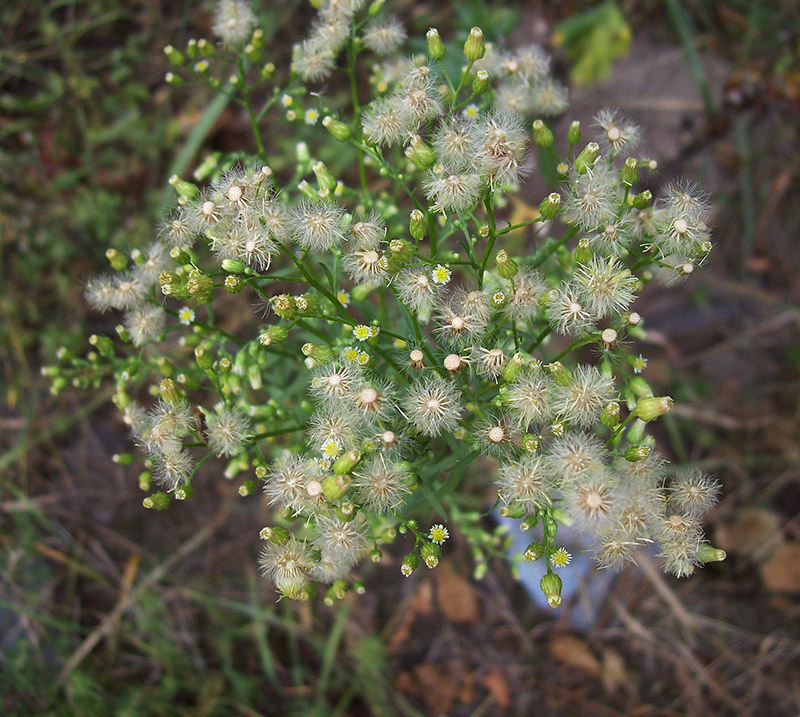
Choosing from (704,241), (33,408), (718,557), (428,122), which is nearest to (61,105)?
(33,408)

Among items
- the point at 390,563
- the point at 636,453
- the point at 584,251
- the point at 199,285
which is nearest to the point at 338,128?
the point at 199,285

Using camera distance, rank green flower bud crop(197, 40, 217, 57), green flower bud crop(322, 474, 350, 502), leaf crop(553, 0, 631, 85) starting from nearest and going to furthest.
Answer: green flower bud crop(322, 474, 350, 502) → green flower bud crop(197, 40, 217, 57) → leaf crop(553, 0, 631, 85)

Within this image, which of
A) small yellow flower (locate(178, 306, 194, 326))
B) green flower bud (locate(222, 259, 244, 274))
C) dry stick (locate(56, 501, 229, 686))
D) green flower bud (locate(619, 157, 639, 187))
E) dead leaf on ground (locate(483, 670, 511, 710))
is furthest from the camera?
dead leaf on ground (locate(483, 670, 511, 710))

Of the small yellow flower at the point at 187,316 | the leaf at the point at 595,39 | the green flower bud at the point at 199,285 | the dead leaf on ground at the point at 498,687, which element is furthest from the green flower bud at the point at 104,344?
the leaf at the point at 595,39

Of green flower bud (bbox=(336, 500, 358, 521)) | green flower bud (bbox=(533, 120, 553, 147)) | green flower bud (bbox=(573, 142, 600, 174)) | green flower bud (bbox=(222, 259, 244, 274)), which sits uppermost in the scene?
green flower bud (bbox=(533, 120, 553, 147))

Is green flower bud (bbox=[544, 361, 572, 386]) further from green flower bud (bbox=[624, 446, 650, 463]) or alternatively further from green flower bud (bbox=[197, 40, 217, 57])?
green flower bud (bbox=[197, 40, 217, 57])

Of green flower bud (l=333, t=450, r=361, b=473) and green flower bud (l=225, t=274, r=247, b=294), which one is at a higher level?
green flower bud (l=225, t=274, r=247, b=294)

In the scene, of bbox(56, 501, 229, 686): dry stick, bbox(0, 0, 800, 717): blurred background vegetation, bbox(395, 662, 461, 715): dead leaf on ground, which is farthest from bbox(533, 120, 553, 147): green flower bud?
bbox(395, 662, 461, 715): dead leaf on ground
